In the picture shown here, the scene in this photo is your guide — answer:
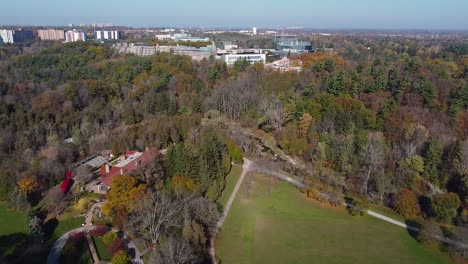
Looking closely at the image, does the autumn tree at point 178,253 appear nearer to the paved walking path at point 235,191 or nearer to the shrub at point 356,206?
the paved walking path at point 235,191

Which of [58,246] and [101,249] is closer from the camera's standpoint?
[101,249]

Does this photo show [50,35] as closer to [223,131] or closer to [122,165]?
[223,131]

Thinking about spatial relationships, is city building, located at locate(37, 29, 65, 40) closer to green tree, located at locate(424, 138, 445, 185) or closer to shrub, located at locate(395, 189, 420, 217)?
green tree, located at locate(424, 138, 445, 185)

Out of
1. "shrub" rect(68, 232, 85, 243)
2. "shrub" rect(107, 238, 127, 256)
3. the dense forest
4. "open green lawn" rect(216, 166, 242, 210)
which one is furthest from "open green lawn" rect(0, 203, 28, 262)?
"open green lawn" rect(216, 166, 242, 210)

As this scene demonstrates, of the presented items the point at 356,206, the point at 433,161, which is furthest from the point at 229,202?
the point at 433,161

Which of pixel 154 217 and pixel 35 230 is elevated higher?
pixel 154 217

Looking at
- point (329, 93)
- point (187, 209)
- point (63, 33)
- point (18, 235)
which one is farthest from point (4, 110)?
point (63, 33)
